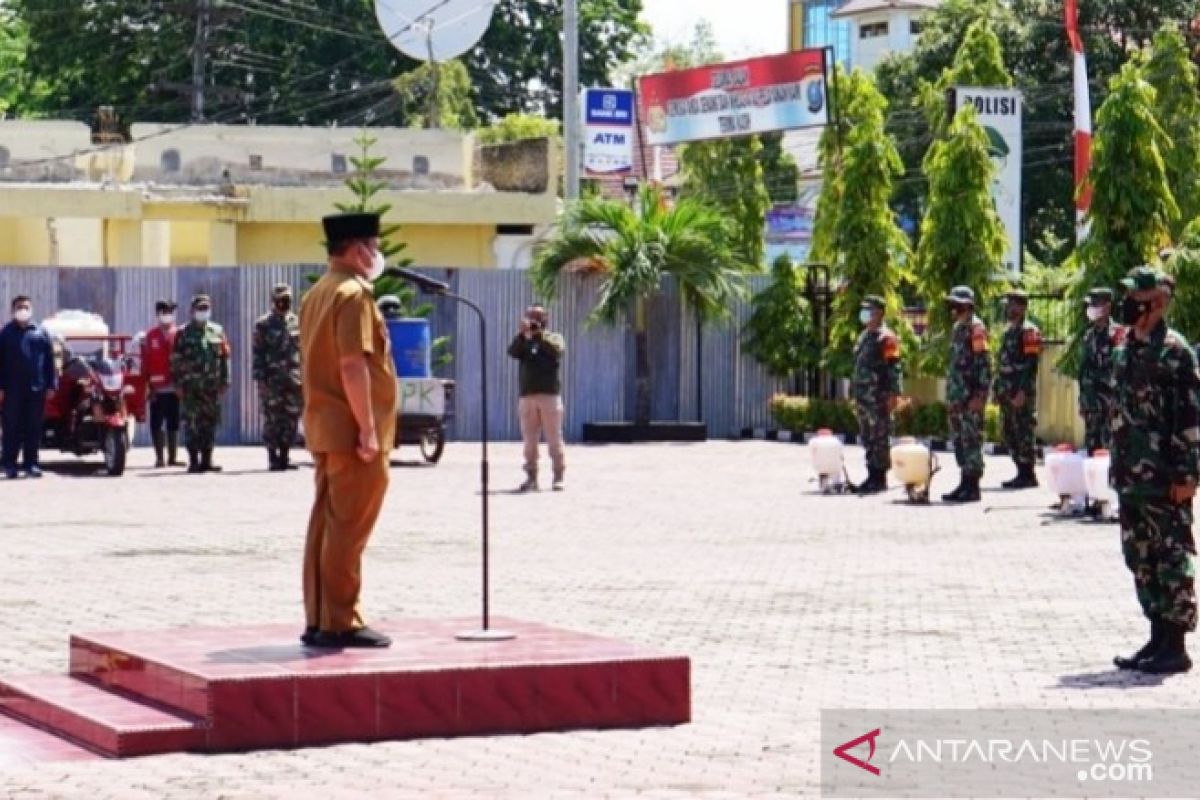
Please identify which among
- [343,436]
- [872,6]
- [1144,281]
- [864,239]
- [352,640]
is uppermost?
[872,6]

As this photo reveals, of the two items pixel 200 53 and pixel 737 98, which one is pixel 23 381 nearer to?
pixel 737 98

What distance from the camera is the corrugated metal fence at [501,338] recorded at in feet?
115

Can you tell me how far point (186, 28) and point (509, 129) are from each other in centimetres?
970

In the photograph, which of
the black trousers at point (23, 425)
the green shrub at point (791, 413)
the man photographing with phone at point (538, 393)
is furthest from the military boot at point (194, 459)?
the green shrub at point (791, 413)

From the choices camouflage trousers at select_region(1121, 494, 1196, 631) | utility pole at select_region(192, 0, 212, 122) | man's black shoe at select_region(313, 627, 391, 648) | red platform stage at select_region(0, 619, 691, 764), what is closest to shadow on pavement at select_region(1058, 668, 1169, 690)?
camouflage trousers at select_region(1121, 494, 1196, 631)

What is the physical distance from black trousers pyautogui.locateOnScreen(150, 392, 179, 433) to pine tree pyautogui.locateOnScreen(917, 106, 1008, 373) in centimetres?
1032

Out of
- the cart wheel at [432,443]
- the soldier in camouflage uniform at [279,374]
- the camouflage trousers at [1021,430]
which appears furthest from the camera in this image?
the cart wheel at [432,443]

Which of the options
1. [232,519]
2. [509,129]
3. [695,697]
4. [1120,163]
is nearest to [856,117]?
[1120,163]

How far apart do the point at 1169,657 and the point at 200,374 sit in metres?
17.6

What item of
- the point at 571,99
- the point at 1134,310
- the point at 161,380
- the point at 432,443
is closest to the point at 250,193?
the point at 571,99

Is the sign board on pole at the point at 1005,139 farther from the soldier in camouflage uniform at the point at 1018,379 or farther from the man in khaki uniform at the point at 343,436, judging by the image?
the man in khaki uniform at the point at 343,436

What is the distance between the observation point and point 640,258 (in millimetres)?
37031

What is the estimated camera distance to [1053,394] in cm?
3441

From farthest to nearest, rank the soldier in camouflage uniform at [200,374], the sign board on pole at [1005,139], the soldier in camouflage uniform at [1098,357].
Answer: the sign board on pole at [1005,139] → the soldier in camouflage uniform at [200,374] → the soldier in camouflage uniform at [1098,357]
